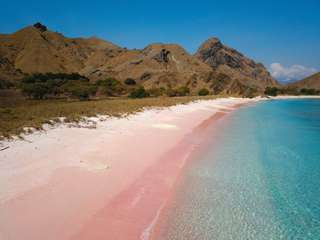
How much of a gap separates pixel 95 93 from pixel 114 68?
340 ft

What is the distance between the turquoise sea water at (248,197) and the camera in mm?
5863

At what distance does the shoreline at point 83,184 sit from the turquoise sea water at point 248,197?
766 mm

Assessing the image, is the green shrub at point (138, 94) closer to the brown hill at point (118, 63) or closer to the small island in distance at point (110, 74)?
the small island in distance at point (110, 74)

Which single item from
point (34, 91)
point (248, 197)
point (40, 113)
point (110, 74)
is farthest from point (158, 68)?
point (248, 197)

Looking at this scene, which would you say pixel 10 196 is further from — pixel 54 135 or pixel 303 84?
pixel 303 84

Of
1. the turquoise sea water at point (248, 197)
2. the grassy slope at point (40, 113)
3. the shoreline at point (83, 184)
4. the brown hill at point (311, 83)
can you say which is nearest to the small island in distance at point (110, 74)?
the brown hill at point (311, 83)

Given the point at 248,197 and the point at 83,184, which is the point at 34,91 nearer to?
the point at 83,184

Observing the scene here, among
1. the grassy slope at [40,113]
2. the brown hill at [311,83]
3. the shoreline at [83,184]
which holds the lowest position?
the shoreline at [83,184]

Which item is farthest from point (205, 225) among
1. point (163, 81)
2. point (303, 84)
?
point (303, 84)

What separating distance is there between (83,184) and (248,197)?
206 inches

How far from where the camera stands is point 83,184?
7.41 metres

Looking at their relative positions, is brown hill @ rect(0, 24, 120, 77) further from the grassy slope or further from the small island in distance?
the grassy slope

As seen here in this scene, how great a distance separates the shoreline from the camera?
5414 millimetres

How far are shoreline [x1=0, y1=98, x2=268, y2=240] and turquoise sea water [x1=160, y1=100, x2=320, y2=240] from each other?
766 millimetres
